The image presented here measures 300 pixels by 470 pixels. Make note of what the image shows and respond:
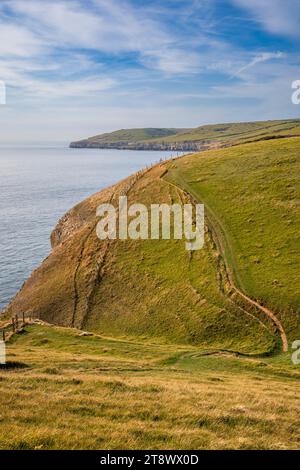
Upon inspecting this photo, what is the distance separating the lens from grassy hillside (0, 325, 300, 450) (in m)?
16.7

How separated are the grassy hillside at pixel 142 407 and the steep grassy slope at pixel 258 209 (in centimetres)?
1368

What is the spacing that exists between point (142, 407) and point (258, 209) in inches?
2065

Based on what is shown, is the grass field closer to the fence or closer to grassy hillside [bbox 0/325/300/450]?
grassy hillside [bbox 0/325/300/450]

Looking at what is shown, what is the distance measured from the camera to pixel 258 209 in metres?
69.1

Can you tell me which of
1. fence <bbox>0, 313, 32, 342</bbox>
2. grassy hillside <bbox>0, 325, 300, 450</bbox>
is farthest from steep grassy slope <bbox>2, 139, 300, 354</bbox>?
grassy hillside <bbox>0, 325, 300, 450</bbox>

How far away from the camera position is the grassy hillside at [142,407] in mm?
16703

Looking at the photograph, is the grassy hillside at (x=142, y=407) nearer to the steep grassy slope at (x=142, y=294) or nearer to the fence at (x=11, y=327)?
the steep grassy slope at (x=142, y=294)

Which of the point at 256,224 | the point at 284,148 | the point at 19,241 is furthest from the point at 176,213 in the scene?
the point at 19,241

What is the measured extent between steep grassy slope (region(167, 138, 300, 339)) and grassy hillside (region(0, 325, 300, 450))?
44.9 feet

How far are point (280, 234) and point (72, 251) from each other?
3416 cm

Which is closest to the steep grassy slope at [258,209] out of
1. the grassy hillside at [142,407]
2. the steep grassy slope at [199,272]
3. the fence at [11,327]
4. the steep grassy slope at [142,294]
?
the steep grassy slope at [199,272]

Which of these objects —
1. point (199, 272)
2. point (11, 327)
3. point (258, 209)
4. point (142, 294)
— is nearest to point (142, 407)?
point (11, 327)

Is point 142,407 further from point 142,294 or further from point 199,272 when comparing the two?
point 199,272
